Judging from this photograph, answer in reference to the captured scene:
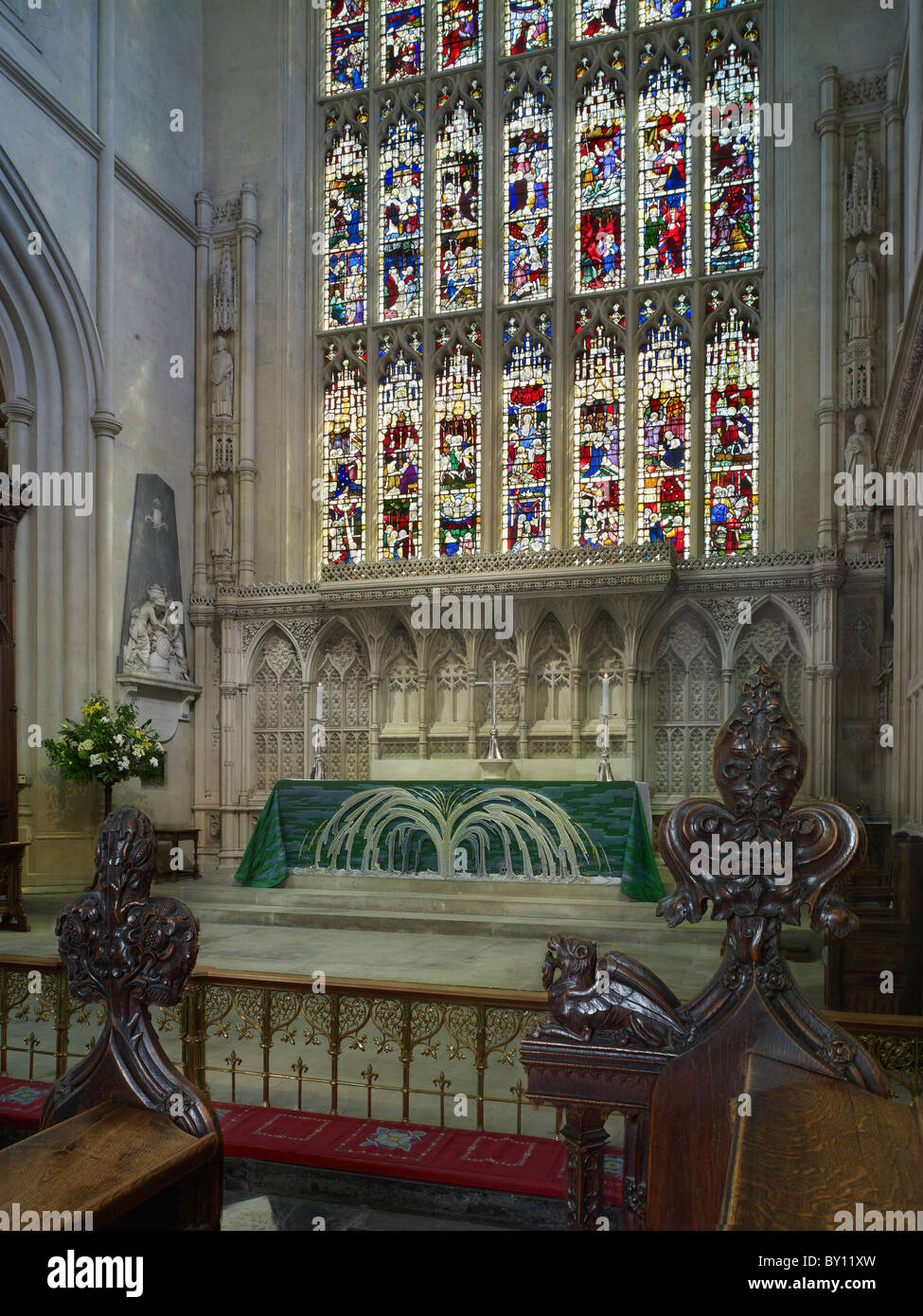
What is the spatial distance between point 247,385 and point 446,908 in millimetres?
6810

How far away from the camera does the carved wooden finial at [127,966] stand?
1.61 m

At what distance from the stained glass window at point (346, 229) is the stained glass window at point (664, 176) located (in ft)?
10.5

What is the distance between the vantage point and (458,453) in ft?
38.1

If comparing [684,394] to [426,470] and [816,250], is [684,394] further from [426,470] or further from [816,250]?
[426,470]

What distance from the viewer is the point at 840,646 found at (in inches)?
382

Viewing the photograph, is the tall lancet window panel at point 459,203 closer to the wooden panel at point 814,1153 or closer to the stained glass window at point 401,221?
Answer: the stained glass window at point 401,221

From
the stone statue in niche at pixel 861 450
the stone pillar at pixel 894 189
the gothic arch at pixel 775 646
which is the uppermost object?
the stone pillar at pixel 894 189

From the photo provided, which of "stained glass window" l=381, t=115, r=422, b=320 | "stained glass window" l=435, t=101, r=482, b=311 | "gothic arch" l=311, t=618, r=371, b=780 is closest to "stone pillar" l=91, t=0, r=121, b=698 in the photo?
"gothic arch" l=311, t=618, r=371, b=780

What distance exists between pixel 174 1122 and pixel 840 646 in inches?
357

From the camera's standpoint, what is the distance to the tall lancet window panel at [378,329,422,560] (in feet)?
38.6

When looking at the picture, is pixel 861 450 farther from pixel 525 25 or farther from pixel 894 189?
pixel 525 25

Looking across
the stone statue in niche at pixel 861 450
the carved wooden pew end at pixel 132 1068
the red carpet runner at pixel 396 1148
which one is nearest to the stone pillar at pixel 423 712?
the stone statue in niche at pixel 861 450

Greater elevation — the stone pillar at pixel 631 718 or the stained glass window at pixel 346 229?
the stained glass window at pixel 346 229
